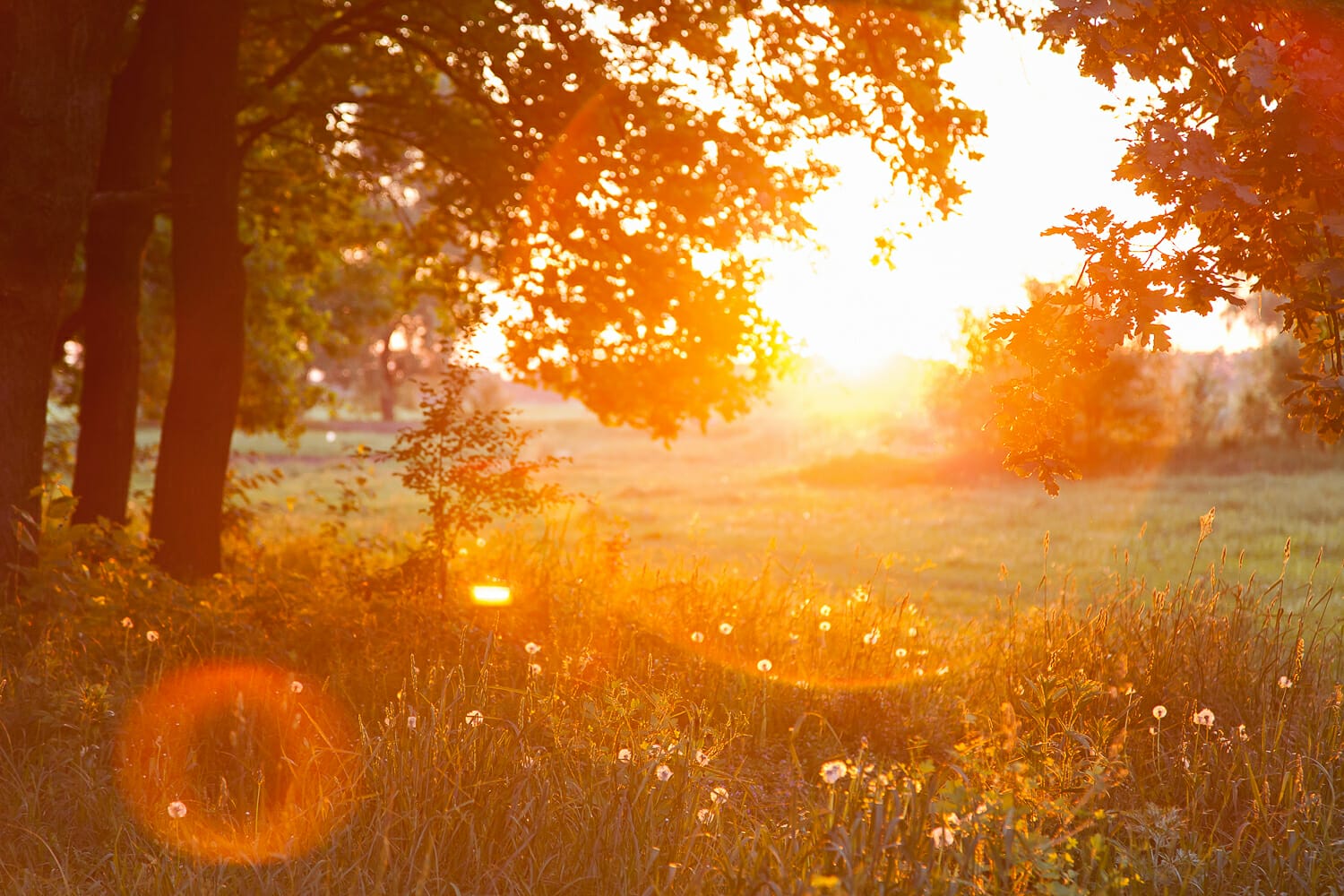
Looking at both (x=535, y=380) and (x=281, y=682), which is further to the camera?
(x=535, y=380)

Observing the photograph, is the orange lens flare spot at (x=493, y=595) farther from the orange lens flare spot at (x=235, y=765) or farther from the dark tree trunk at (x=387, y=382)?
the dark tree trunk at (x=387, y=382)

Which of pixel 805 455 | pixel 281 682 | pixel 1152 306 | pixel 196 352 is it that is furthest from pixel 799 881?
pixel 805 455

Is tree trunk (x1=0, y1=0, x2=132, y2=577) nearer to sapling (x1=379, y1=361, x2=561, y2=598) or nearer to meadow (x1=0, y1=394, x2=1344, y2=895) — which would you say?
meadow (x1=0, y1=394, x2=1344, y2=895)

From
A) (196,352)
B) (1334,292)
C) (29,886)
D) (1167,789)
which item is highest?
(1334,292)

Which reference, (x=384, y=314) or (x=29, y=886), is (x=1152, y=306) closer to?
(x=29, y=886)

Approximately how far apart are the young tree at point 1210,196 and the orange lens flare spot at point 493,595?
155 inches

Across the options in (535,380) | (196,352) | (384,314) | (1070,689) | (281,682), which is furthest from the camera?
(384,314)

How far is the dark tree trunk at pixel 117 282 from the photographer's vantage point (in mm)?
9984

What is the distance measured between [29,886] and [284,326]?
11102mm

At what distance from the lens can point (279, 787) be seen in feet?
15.5

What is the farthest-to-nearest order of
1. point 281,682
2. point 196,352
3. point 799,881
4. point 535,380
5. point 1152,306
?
point 535,380 < point 196,352 < point 281,682 < point 1152,306 < point 799,881

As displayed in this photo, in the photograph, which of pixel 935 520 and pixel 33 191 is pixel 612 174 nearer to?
pixel 33 191

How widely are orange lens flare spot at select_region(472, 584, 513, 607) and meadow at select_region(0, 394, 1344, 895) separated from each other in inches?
3.4

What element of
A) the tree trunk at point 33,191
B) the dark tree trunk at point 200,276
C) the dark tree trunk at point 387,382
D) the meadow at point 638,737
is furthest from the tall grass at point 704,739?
the dark tree trunk at point 387,382
